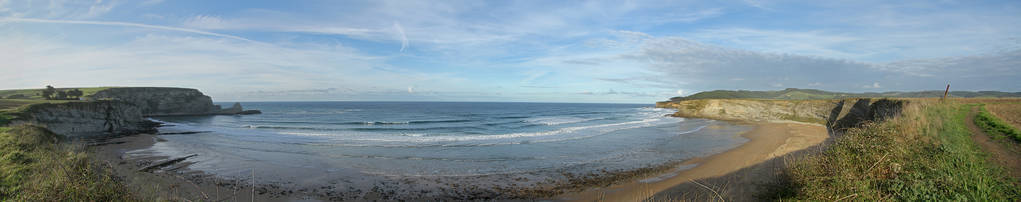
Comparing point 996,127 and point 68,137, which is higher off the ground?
point 996,127

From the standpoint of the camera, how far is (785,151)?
15.3 m

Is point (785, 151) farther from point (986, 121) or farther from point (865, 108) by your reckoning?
point (865, 108)

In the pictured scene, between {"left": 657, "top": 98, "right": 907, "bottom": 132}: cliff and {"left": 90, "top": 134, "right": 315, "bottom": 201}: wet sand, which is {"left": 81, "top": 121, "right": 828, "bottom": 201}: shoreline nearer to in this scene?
{"left": 90, "top": 134, "right": 315, "bottom": 201}: wet sand

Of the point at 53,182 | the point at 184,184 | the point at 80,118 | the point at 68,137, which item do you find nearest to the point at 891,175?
the point at 53,182

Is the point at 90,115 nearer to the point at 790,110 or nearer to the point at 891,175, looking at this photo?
the point at 891,175

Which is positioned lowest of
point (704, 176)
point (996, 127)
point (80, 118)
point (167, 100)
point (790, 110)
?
point (704, 176)

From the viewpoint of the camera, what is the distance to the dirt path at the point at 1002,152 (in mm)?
5614

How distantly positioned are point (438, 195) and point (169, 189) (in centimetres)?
775

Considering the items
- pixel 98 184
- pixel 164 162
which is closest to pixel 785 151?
pixel 98 184

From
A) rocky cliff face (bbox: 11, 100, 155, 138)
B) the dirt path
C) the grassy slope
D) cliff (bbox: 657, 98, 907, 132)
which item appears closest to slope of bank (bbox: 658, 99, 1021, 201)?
the grassy slope

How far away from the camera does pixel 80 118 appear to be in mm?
25203

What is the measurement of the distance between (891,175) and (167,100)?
82487 millimetres

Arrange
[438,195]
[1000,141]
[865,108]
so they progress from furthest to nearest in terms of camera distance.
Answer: [865,108]
[438,195]
[1000,141]

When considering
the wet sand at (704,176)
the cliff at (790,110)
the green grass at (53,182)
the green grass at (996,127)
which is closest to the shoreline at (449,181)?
the wet sand at (704,176)
